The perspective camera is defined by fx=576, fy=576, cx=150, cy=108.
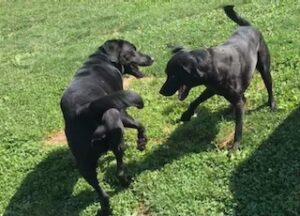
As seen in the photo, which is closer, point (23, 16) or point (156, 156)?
point (156, 156)

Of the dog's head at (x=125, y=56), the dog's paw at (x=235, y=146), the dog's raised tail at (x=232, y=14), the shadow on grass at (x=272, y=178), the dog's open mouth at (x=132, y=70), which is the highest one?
the dog's raised tail at (x=232, y=14)

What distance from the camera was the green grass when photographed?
6594 millimetres

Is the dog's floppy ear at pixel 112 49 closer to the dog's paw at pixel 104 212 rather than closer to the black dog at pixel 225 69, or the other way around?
the black dog at pixel 225 69

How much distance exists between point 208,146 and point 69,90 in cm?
192

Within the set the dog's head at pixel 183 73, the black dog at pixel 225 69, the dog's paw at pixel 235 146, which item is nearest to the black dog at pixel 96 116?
the dog's head at pixel 183 73

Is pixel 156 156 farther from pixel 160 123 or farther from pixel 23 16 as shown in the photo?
pixel 23 16

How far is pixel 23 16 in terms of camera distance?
16609mm

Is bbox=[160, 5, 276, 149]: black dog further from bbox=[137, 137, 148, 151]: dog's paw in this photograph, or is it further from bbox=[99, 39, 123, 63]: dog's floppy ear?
bbox=[99, 39, 123, 63]: dog's floppy ear

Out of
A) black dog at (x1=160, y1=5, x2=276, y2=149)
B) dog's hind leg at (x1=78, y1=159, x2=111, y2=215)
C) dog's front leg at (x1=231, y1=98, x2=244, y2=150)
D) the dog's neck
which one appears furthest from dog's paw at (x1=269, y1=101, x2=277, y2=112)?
dog's hind leg at (x1=78, y1=159, x2=111, y2=215)

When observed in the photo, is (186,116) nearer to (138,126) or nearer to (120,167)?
(138,126)

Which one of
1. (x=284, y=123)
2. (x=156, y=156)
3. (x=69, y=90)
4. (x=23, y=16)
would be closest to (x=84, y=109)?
(x=69, y=90)

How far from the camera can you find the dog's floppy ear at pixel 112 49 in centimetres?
802

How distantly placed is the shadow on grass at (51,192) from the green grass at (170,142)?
0.02 metres

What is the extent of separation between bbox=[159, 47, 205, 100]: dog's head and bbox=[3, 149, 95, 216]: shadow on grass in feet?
5.71
